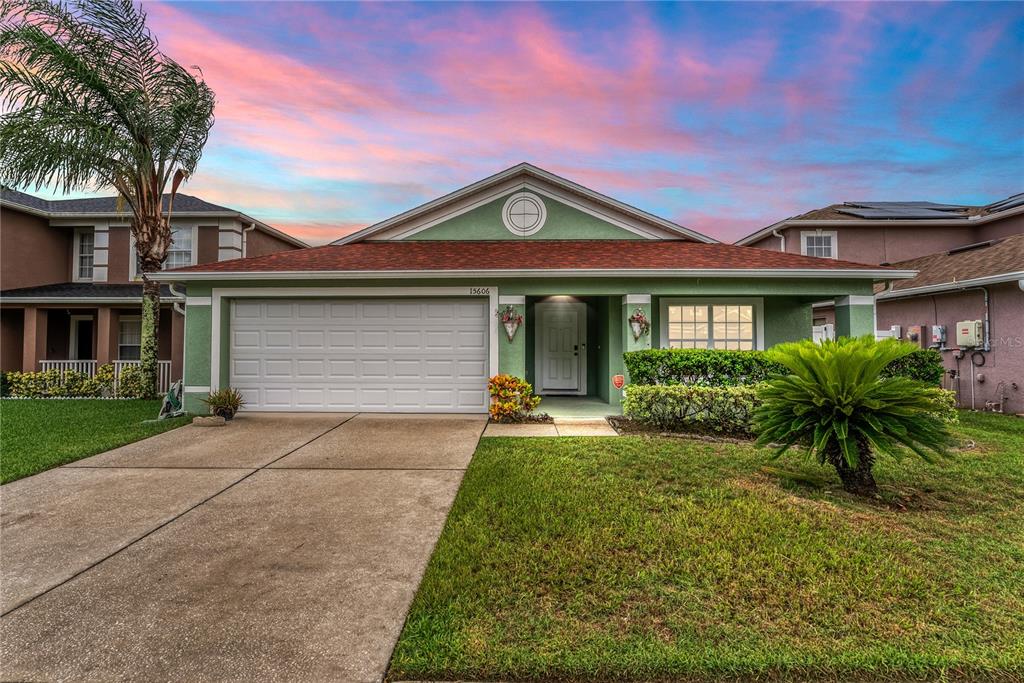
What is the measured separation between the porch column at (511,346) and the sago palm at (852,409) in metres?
5.16

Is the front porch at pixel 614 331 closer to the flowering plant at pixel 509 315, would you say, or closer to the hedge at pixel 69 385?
the flowering plant at pixel 509 315

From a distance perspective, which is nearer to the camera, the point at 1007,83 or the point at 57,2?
the point at 57,2

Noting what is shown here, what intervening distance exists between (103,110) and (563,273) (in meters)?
10.6

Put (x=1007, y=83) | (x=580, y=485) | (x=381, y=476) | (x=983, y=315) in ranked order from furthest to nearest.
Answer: (x=1007, y=83) → (x=983, y=315) → (x=381, y=476) → (x=580, y=485)

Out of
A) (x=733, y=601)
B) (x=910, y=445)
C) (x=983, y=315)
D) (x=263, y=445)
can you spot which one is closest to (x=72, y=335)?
(x=263, y=445)

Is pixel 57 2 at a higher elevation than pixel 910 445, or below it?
higher

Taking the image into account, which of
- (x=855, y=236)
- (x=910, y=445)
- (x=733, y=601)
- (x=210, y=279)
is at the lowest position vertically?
(x=733, y=601)

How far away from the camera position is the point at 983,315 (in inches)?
406

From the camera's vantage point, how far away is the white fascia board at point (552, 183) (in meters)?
11.1

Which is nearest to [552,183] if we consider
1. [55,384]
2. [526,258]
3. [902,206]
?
[526,258]

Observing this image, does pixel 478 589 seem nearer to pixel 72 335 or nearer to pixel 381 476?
pixel 381 476

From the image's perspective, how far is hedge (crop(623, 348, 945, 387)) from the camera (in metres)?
7.86

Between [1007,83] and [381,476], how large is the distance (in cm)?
1961

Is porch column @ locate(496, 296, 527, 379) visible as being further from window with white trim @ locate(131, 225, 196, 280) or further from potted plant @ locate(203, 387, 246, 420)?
window with white trim @ locate(131, 225, 196, 280)
